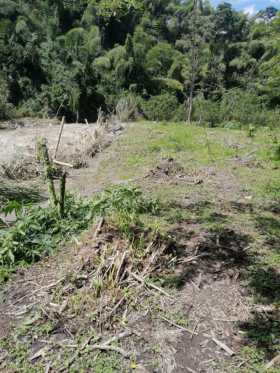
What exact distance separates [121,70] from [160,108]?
7.13 metres

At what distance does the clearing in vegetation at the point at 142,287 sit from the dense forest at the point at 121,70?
7.81 meters

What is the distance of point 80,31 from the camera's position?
22188 mm

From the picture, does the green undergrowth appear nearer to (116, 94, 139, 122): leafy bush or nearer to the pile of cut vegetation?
the pile of cut vegetation

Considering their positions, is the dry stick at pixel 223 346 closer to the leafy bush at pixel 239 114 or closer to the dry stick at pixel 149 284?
the dry stick at pixel 149 284

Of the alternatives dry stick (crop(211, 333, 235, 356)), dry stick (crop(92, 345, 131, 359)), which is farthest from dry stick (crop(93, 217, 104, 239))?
dry stick (crop(211, 333, 235, 356))

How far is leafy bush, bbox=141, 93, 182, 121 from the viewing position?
43.7 ft

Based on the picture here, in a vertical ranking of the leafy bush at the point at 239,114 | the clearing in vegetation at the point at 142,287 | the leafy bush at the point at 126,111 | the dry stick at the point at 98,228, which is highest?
the dry stick at the point at 98,228

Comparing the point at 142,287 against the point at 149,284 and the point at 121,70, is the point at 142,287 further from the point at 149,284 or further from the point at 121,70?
the point at 121,70

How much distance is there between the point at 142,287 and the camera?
111 inches

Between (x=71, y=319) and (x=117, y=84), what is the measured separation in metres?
18.0

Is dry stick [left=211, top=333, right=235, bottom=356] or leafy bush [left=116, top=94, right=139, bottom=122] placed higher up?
dry stick [left=211, top=333, right=235, bottom=356]

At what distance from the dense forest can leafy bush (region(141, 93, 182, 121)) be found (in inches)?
1.4

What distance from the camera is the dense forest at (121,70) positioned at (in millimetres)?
13852

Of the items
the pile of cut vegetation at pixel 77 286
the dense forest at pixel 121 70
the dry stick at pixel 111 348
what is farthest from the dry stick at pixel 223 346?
the dense forest at pixel 121 70
